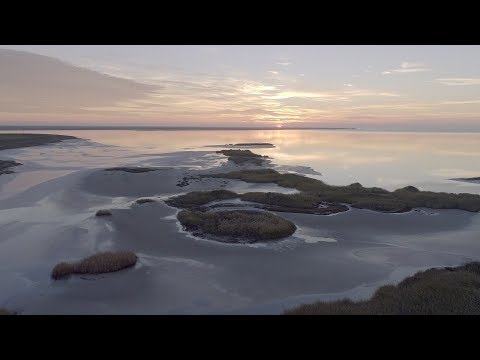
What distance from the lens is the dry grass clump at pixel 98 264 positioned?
55.7ft

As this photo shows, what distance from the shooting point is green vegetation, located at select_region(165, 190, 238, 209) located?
31.0m

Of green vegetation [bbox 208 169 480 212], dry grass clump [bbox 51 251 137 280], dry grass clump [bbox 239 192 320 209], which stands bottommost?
dry grass clump [bbox 51 251 137 280]

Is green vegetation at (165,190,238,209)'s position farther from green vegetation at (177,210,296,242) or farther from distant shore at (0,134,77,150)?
distant shore at (0,134,77,150)

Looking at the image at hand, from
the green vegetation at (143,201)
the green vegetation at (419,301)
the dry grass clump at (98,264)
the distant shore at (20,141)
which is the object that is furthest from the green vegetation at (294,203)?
the distant shore at (20,141)

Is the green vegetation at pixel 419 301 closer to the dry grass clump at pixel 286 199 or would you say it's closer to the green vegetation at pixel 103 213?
the dry grass clump at pixel 286 199

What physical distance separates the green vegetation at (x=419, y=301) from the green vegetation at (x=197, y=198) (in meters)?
18.3

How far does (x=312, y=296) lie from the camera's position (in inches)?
605

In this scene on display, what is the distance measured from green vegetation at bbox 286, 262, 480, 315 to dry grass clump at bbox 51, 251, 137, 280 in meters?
8.81

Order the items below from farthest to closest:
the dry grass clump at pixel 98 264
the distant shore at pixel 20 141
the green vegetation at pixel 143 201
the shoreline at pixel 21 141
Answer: the distant shore at pixel 20 141, the shoreline at pixel 21 141, the green vegetation at pixel 143 201, the dry grass clump at pixel 98 264

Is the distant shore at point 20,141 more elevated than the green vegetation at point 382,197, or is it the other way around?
the green vegetation at point 382,197

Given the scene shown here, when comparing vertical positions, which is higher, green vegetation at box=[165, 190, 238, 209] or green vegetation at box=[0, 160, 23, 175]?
green vegetation at box=[165, 190, 238, 209]

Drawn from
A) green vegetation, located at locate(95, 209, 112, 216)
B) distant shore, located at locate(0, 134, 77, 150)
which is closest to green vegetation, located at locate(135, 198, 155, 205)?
green vegetation, located at locate(95, 209, 112, 216)
